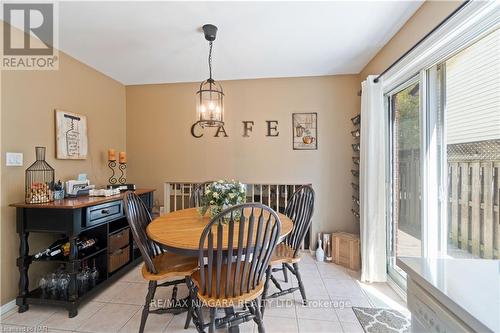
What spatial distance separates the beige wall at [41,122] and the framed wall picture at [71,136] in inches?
2.3

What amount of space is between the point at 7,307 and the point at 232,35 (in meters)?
3.18

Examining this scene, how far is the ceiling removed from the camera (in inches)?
71.9

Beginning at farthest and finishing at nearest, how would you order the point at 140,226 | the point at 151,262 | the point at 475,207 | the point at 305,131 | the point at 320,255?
the point at 305,131 → the point at 320,255 → the point at 140,226 → the point at 151,262 → the point at 475,207

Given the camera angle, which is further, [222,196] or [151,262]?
[222,196]

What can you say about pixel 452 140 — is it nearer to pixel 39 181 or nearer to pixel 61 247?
pixel 61 247

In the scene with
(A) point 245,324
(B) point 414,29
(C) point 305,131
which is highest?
(B) point 414,29

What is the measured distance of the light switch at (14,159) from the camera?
1.98 meters

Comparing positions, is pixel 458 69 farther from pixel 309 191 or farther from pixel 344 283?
pixel 344 283

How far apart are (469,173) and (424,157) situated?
370 millimetres

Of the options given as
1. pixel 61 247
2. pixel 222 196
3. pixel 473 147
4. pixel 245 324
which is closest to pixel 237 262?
pixel 222 196

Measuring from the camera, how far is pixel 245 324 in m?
1.85

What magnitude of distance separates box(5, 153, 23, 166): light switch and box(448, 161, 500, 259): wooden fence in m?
3.63

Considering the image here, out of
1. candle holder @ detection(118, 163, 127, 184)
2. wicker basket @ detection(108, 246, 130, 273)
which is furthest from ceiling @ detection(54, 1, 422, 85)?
wicker basket @ detection(108, 246, 130, 273)

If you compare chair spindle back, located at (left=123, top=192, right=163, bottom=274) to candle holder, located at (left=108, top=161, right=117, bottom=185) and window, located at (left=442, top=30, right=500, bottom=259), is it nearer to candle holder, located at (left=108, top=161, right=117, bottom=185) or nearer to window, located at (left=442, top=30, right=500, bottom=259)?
candle holder, located at (left=108, top=161, right=117, bottom=185)
